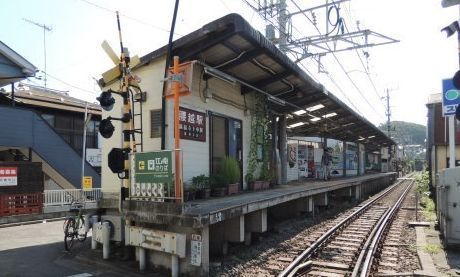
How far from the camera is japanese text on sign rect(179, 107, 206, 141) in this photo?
Result: 9672 mm

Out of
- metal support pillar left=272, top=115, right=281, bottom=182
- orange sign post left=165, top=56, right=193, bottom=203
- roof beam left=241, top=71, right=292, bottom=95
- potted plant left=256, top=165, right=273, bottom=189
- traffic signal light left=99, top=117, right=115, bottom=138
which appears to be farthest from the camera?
metal support pillar left=272, top=115, right=281, bottom=182

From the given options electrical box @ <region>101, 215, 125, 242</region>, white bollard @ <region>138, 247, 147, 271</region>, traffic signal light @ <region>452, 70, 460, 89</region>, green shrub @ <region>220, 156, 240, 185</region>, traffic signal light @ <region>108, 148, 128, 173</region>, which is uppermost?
traffic signal light @ <region>452, 70, 460, 89</region>

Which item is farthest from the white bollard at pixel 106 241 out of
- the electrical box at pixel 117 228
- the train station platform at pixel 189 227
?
the train station platform at pixel 189 227

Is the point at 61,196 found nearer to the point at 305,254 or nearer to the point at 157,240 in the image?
the point at 157,240

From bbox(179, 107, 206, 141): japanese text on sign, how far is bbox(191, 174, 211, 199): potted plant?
98cm

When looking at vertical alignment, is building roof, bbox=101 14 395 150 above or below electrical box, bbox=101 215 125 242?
above

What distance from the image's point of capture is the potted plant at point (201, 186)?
9.73m

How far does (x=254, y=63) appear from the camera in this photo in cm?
1086

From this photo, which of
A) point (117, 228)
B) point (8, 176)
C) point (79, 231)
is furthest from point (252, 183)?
point (8, 176)

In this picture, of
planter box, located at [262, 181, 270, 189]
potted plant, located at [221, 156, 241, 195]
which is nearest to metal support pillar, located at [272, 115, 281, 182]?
planter box, located at [262, 181, 270, 189]

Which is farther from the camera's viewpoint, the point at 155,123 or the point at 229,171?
the point at 229,171

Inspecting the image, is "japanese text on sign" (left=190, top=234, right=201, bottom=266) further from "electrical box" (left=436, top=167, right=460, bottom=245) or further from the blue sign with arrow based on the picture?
the blue sign with arrow

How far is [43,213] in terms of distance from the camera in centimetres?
1648

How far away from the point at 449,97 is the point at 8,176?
15175 mm
